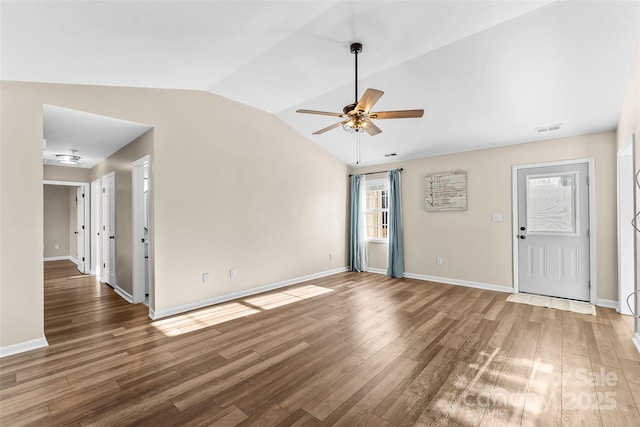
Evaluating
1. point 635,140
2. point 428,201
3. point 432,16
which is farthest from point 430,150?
point 432,16

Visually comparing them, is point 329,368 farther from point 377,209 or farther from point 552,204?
point 377,209

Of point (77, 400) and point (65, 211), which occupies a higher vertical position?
point (65, 211)

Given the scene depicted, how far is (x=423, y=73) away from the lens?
129 inches

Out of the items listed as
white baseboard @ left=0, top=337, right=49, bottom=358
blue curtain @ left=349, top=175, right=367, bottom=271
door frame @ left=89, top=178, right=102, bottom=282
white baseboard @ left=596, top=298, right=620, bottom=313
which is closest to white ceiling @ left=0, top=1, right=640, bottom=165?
white baseboard @ left=596, top=298, right=620, bottom=313

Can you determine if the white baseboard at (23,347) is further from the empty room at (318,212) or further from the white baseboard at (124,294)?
the white baseboard at (124,294)

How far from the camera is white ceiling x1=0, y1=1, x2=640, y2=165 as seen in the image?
2.05 metres

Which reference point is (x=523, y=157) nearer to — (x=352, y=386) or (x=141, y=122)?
(x=352, y=386)

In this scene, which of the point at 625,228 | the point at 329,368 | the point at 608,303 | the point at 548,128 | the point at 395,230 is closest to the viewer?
the point at 329,368

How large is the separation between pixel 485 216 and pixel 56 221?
11158 millimetres

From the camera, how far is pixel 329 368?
2404 millimetres

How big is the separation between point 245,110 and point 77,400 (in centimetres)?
394

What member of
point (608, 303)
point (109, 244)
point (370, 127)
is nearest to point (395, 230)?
point (608, 303)

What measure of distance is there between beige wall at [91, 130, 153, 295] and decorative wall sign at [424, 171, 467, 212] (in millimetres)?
4838

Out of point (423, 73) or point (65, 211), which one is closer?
point (423, 73)
